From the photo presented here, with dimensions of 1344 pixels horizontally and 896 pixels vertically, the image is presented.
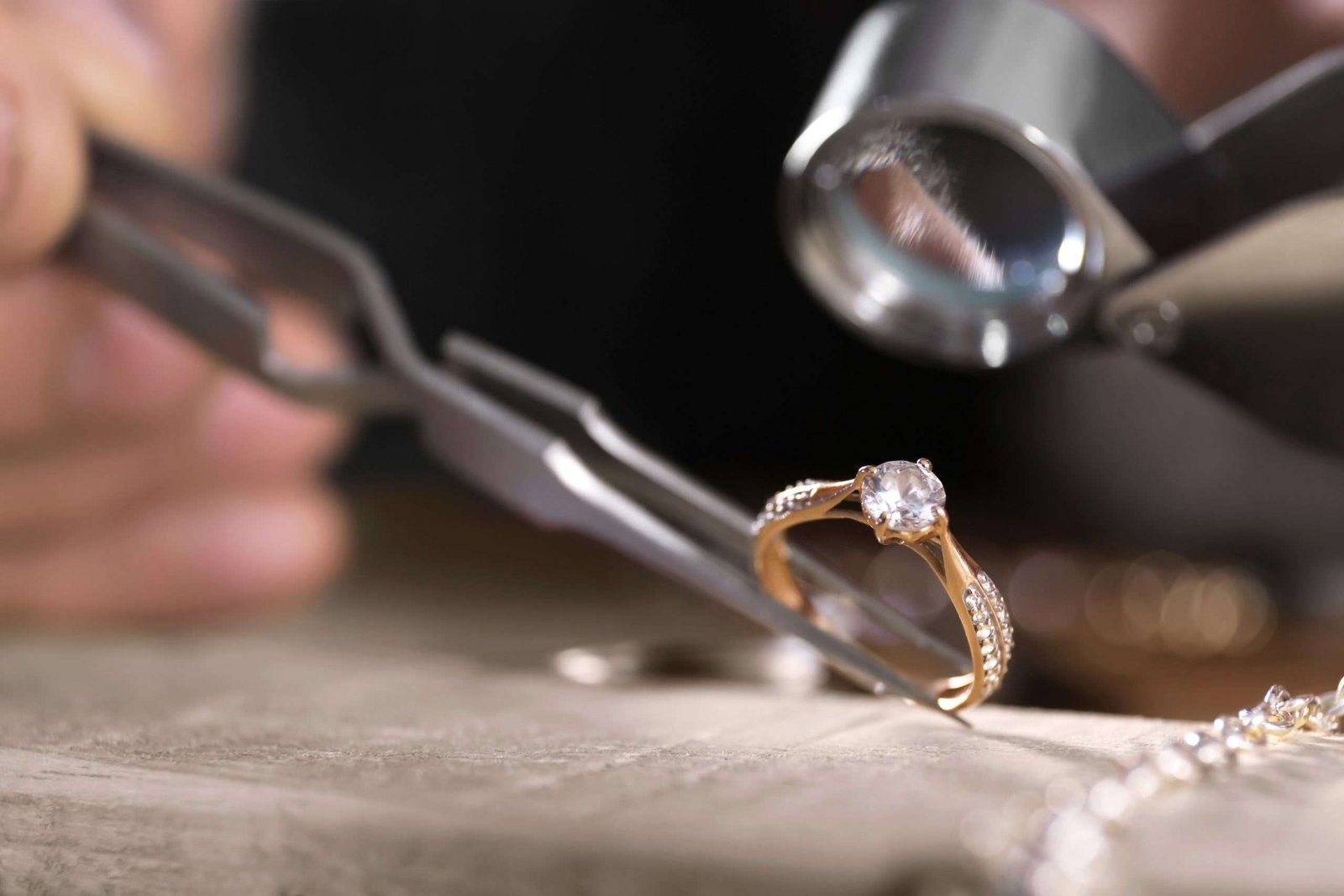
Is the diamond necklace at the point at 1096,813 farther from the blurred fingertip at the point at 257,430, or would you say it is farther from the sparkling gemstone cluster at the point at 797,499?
the blurred fingertip at the point at 257,430

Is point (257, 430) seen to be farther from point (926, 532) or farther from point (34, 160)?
point (926, 532)

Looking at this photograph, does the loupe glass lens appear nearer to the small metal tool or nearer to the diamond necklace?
the small metal tool

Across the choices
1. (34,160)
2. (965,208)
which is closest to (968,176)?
(965,208)

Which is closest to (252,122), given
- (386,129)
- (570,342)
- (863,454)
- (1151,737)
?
(386,129)

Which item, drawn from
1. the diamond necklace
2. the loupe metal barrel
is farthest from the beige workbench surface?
the loupe metal barrel

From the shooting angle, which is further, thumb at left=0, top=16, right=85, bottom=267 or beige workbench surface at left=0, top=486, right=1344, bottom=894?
thumb at left=0, top=16, right=85, bottom=267

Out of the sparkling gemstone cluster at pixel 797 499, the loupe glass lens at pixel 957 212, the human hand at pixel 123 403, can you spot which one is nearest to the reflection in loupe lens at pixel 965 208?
the loupe glass lens at pixel 957 212

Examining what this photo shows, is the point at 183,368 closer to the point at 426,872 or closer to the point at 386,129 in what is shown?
the point at 386,129
